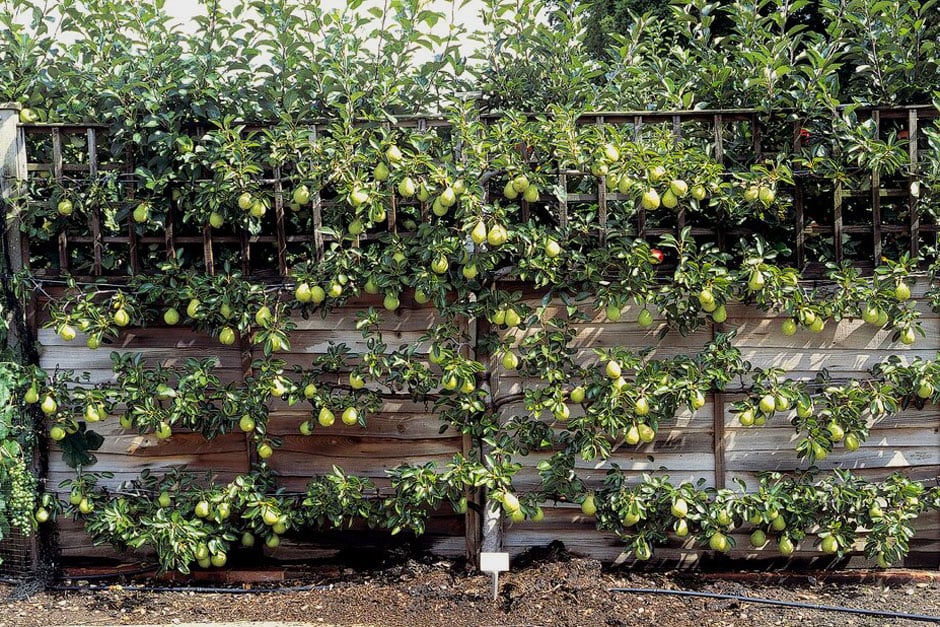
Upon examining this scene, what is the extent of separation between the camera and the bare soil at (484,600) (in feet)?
11.0

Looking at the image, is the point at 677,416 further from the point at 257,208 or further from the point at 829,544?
the point at 257,208

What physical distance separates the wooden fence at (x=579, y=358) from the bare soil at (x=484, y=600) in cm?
A: 18

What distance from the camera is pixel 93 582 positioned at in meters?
3.87

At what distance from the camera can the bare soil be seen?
133 inches

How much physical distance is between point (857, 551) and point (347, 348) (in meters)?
2.63

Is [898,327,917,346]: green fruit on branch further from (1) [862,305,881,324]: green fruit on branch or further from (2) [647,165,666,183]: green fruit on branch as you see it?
(2) [647,165,666,183]: green fruit on branch

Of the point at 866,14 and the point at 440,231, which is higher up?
the point at 866,14

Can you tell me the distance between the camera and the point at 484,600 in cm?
346

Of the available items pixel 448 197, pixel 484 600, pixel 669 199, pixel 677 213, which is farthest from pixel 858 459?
pixel 448 197

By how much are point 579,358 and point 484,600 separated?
1.17 meters

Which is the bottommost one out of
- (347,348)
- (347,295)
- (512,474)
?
(512,474)

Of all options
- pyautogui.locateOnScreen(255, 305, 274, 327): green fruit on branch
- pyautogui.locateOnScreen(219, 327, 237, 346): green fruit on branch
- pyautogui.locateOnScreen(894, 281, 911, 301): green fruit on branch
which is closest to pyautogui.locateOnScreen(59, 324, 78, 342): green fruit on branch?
pyautogui.locateOnScreen(219, 327, 237, 346): green fruit on branch

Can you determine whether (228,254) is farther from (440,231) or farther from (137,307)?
(440,231)

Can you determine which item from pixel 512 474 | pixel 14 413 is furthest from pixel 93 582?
pixel 512 474
